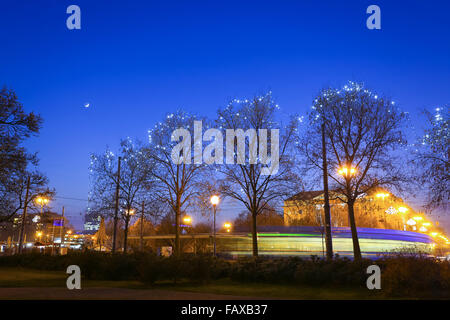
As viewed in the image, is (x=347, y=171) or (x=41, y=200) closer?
(x=347, y=171)

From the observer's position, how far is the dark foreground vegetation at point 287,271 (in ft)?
39.3

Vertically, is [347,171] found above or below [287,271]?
above

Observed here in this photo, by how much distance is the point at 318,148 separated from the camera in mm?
25094

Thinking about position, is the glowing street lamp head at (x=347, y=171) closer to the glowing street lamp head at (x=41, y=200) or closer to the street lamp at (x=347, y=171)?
the street lamp at (x=347, y=171)

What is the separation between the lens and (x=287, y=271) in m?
16.8

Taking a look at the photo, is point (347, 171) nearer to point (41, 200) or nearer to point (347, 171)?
point (347, 171)

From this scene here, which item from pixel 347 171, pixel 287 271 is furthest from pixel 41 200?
pixel 347 171

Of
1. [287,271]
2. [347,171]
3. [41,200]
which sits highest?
[347,171]

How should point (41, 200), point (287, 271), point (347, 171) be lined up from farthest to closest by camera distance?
point (41, 200) < point (347, 171) < point (287, 271)

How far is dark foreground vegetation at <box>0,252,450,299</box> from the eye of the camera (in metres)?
12.0

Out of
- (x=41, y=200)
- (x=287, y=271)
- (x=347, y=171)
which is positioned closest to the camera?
(x=287, y=271)

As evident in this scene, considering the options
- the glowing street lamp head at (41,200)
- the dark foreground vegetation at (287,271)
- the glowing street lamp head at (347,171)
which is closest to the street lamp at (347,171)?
the glowing street lamp head at (347,171)
